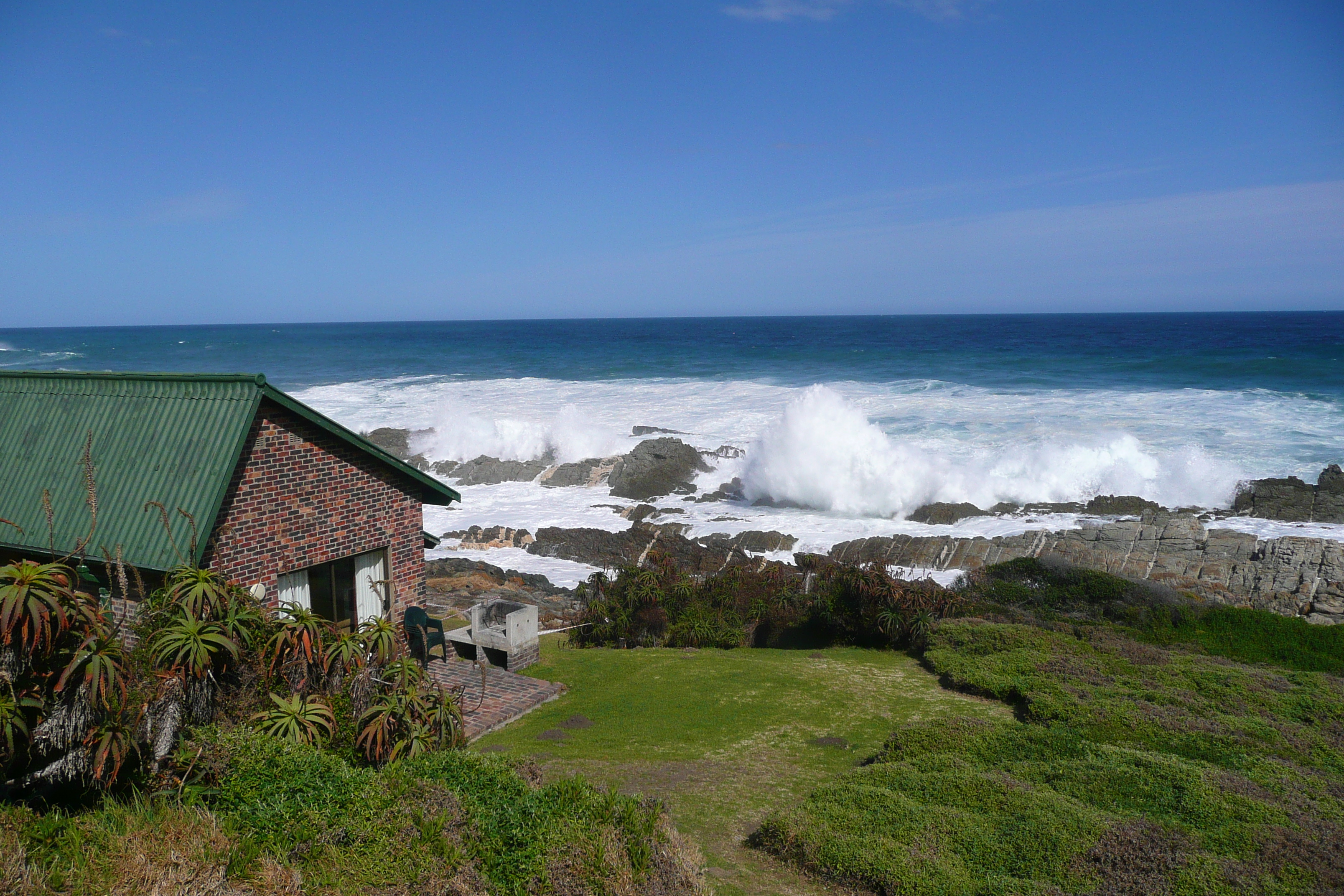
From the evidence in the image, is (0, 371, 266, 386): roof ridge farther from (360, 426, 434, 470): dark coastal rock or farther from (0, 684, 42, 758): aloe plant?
(360, 426, 434, 470): dark coastal rock

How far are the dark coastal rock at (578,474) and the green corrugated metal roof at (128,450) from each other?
77.5ft

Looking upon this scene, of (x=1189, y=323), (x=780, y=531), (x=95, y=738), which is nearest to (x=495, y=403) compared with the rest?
(x=780, y=531)

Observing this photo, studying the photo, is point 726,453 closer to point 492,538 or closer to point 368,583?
point 492,538

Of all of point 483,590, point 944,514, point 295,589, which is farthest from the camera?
point 944,514

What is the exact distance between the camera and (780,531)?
26562 millimetres

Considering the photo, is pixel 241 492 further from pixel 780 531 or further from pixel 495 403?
pixel 495 403

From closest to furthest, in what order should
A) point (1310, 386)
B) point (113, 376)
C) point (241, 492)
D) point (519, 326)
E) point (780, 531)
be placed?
point (241, 492) < point (113, 376) < point (780, 531) < point (1310, 386) < point (519, 326)

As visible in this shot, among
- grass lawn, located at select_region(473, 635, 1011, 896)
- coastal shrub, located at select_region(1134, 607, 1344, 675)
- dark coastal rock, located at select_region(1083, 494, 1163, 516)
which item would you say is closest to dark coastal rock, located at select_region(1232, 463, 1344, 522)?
dark coastal rock, located at select_region(1083, 494, 1163, 516)

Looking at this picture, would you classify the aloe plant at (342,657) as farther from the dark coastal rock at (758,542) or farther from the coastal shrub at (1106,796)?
the dark coastal rock at (758,542)

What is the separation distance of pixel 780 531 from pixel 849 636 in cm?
1073

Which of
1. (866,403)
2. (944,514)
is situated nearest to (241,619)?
(944,514)

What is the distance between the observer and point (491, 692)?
1221 cm

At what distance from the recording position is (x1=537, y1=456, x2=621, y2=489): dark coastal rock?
34.2 m

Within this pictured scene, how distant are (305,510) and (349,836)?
5057 mm
